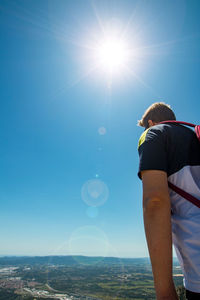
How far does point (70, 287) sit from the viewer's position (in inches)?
3211

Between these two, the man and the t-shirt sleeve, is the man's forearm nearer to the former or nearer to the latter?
the man

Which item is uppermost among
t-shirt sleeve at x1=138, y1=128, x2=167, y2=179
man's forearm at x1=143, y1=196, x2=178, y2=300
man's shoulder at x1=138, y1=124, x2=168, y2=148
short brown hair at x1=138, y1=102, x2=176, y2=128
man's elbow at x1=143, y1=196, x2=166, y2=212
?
short brown hair at x1=138, y1=102, x2=176, y2=128

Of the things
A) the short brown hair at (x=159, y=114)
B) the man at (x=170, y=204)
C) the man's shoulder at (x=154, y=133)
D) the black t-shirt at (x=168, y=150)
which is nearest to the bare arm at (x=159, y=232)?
the man at (x=170, y=204)

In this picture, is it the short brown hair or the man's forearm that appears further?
the short brown hair

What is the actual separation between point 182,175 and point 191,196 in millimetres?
161

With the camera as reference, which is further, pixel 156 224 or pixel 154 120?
pixel 154 120

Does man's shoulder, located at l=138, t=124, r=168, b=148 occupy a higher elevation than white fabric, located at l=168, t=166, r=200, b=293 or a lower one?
higher

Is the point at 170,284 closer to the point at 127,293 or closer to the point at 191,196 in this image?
the point at 191,196

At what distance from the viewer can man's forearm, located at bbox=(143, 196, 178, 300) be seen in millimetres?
1106

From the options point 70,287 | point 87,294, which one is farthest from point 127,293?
point 70,287

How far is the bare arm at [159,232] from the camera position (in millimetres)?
1112

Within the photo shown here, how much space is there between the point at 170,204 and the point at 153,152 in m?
0.39

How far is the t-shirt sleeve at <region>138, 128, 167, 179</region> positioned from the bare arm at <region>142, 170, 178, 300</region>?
8cm

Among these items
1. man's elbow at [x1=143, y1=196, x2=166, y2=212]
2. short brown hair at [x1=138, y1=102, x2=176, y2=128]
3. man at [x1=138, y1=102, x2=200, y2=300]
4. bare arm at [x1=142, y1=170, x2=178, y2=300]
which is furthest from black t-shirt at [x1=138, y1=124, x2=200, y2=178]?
short brown hair at [x1=138, y1=102, x2=176, y2=128]
